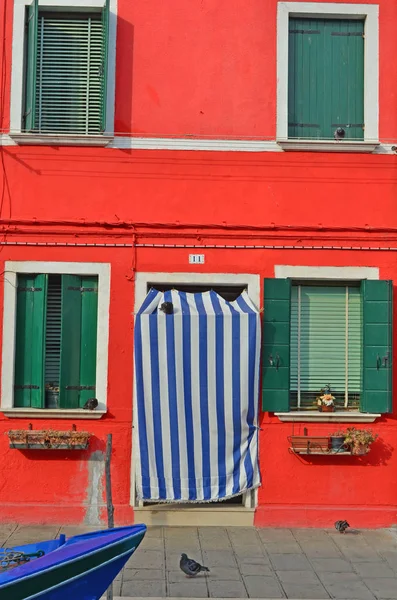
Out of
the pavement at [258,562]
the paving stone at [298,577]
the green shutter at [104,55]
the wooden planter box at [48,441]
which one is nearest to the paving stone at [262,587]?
the pavement at [258,562]

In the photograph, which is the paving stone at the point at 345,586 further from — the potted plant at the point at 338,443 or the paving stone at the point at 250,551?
the potted plant at the point at 338,443

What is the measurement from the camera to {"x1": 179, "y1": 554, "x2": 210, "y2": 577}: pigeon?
269 inches

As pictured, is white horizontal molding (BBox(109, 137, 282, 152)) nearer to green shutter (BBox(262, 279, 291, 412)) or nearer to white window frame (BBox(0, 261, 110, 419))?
white window frame (BBox(0, 261, 110, 419))

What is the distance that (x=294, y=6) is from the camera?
8.73 m

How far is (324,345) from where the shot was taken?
345 inches

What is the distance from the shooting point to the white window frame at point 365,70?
8664 millimetres

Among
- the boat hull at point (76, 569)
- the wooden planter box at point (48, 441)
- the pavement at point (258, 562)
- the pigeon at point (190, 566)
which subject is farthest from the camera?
the wooden planter box at point (48, 441)

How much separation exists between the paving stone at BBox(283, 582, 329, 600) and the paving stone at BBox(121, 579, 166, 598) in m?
1.13

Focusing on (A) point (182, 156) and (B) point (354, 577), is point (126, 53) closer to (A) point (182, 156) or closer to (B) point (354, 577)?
(A) point (182, 156)

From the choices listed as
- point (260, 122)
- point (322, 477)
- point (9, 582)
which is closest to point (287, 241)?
point (260, 122)

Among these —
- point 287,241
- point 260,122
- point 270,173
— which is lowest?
point 287,241

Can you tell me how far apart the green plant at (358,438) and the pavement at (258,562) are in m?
0.99

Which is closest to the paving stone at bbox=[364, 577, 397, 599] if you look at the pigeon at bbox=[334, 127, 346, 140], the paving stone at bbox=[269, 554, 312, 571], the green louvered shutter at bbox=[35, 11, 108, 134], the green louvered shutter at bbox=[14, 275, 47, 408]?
the paving stone at bbox=[269, 554, 312, 571]

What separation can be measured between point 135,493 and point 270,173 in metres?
4.02
